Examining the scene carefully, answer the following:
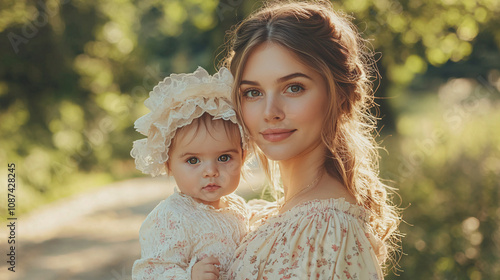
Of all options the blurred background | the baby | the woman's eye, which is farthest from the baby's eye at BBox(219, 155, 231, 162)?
the blurred background

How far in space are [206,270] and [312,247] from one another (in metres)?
0.37

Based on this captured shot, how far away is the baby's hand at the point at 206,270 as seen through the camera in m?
1.83

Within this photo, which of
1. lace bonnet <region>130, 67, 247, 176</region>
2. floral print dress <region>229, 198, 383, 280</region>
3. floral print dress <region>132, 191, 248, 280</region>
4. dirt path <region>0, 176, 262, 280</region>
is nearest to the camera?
floral print dress <region>229, 198, 383, 280</region>

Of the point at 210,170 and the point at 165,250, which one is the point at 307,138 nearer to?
the point at 210,170

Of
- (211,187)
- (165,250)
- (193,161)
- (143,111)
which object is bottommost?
(165,250)

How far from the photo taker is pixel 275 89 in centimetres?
197

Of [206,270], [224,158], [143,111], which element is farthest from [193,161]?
[143,111]

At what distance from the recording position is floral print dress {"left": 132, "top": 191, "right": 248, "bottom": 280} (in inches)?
75.4

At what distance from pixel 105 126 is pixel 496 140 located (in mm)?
8489

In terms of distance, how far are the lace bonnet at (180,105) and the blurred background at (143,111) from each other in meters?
1.64

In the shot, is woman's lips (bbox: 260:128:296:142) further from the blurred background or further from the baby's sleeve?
the blurred background

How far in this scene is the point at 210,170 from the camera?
1989 mm

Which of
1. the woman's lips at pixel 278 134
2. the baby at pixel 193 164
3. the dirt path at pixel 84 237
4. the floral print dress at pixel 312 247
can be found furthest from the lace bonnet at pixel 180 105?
the dirt path at pixel 84 237

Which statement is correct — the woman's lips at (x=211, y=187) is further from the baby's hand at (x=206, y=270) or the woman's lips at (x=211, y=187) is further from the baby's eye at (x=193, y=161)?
the baby's hand at (x=206, y=270)
